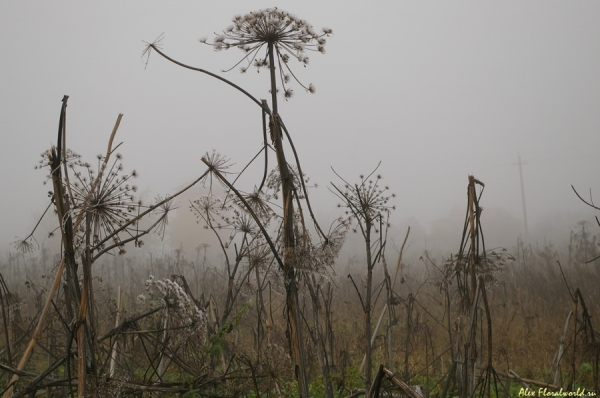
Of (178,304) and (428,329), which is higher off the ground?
(178,304)

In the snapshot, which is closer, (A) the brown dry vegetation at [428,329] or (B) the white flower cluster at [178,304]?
(B) the white flower cluster at [178,304]

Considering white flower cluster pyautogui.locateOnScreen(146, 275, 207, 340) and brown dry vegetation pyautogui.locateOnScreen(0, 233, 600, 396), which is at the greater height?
white flower cluster pyautogui.locateOnScreen(146, 275, 207, 340)

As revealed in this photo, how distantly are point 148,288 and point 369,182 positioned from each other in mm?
1762

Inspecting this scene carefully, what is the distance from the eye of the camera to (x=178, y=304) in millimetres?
2188

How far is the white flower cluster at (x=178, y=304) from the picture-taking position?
2174 millimetres

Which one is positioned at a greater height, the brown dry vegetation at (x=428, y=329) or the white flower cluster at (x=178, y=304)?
the white flower cluster at (x=178, y=304)

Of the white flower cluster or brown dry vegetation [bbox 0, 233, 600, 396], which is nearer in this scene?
the white flower cluster

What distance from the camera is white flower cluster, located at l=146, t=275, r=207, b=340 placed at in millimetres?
2174

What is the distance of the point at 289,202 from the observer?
5.80ft

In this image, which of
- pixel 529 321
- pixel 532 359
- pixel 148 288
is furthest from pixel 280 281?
pixel 529 321

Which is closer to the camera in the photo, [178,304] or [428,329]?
[178,304]

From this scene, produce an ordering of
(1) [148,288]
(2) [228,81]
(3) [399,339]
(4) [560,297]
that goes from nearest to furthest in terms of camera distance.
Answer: (2) [228,81] → (1) [148,288] → (3) [399,339] → (4) [560,297]

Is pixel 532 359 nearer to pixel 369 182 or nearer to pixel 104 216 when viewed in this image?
pixel 369 182

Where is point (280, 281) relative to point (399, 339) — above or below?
above
